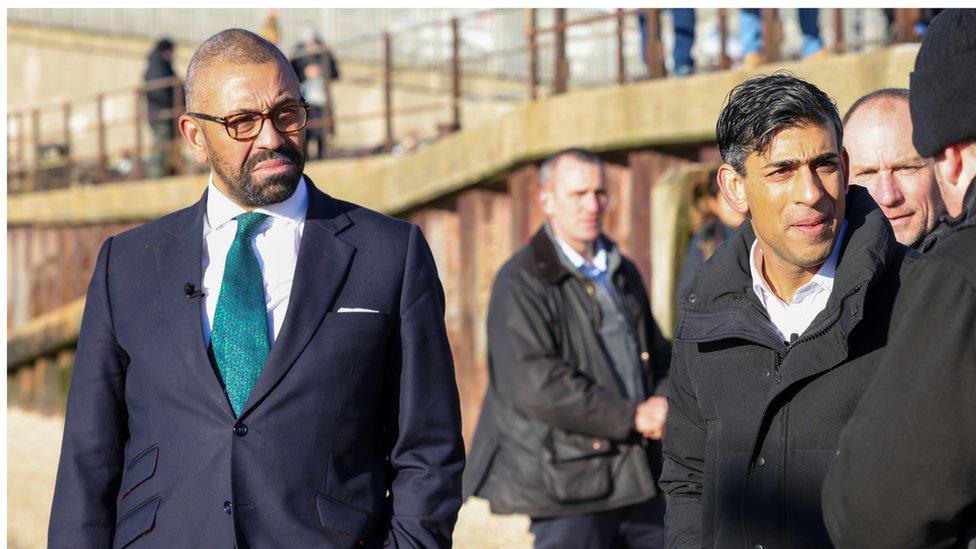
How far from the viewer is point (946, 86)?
273cm

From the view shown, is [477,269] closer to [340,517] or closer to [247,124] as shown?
[247,124]

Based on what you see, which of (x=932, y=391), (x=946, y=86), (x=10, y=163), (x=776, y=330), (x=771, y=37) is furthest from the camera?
(x=10, y=163)

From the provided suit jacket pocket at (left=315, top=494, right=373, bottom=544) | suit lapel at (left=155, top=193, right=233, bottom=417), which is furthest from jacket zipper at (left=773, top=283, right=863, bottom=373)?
suit lapel at (left=155, top=193, right=233, bottom=417)

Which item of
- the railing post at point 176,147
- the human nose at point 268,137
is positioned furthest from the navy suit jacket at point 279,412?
the railing post at point 176,147

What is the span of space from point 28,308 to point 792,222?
16663 millimetres

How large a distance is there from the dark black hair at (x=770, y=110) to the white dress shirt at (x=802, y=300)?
0.86 ft

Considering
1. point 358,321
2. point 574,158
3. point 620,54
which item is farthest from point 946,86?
point 620,54

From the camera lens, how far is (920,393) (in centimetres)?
255

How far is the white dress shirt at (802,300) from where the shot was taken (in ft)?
A: 12.0

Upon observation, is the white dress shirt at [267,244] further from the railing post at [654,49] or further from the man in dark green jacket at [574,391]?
the railing post at [654,49]

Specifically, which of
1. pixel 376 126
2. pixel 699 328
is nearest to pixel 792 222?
pixel 699 328

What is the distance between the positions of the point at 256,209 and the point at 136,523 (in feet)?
2.87

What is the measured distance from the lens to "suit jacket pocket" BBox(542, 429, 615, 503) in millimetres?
6438

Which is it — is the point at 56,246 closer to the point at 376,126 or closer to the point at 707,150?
the point at 376,126
